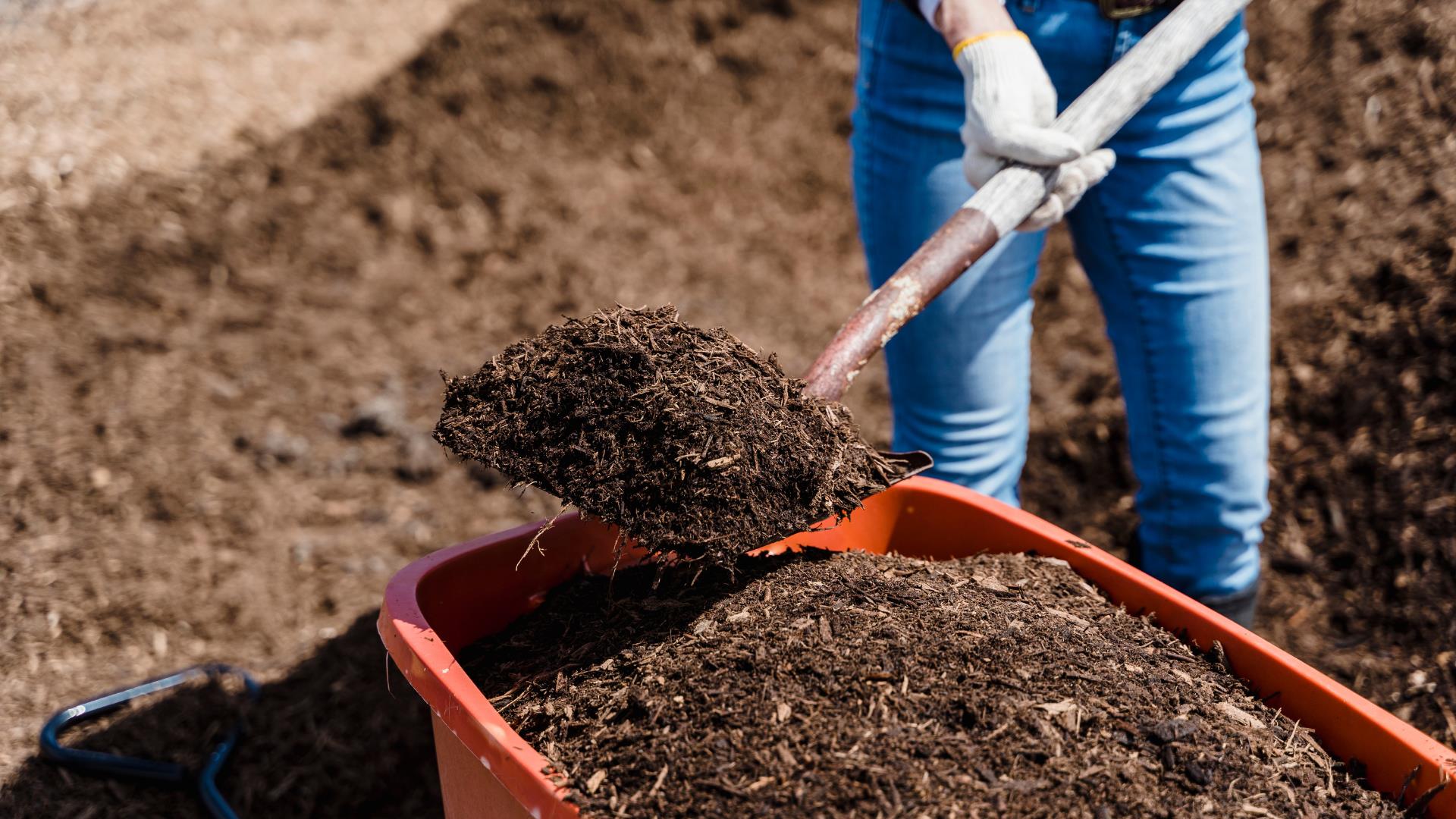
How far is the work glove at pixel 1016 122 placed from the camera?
5.08 ft

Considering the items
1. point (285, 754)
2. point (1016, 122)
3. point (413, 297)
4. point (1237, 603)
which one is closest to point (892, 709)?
point (1016, 122)

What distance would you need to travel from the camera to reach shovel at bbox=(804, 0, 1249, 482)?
1.48m

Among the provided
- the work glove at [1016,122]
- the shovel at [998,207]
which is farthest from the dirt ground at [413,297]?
the work glove at [1016,122]

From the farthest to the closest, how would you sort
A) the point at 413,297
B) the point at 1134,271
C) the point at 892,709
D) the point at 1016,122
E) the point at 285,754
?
the point at 413,297
the point at 285,754
the point at 1134,271
the point at 1016,122
the point at 892,709

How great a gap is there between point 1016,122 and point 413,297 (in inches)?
107

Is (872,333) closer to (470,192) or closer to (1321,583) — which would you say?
(1321,583)

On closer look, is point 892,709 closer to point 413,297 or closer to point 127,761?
point 127,761

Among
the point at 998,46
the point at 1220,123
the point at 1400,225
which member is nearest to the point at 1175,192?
the point at 1220,123

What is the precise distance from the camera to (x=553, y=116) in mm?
4484

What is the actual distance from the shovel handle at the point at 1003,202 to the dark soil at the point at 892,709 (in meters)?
0.33

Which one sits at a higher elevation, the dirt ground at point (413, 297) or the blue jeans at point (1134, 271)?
the blue jeans at point (1134, 271)

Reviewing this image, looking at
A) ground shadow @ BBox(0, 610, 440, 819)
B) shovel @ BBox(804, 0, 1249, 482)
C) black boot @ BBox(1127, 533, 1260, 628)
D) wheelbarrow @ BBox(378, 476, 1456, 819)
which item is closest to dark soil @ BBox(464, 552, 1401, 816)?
wheelbarrow @ BBox(378, 476, 1456, 819)

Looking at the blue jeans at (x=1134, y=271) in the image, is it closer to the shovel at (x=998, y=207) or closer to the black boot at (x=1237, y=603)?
the black boot at (x=1237, y=603)

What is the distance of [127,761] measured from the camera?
1937 millimetres
